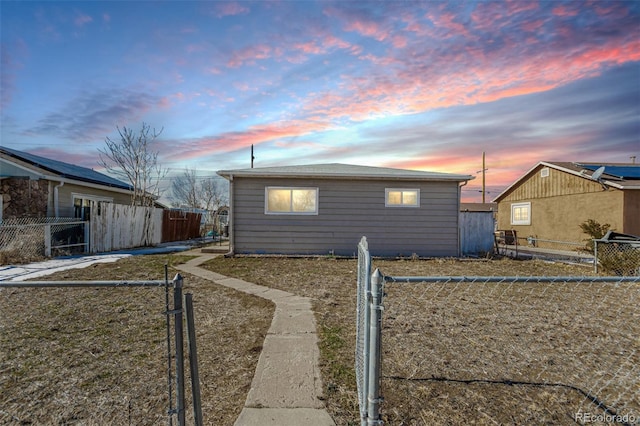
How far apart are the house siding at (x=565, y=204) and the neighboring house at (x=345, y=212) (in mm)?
6552

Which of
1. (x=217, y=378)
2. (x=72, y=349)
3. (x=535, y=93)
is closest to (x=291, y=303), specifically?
(x=217, y=378)

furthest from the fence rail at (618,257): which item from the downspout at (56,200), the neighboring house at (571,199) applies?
the downspout at (56,200)

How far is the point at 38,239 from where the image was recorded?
34.6ft

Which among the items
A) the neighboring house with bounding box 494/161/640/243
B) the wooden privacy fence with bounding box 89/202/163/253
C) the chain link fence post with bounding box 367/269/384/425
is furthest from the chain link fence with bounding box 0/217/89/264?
the neighboring house with bounding box 494/161/640/243

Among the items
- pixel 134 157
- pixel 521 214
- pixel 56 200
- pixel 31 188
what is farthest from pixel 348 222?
pixel 521 214

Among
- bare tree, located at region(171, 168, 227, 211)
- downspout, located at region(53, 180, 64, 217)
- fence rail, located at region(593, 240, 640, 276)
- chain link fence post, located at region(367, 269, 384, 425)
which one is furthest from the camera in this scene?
bare tree, located at region(171, 168, 227, 211)

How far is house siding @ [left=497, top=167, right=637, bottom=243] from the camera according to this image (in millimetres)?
14211

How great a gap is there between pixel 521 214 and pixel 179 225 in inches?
842

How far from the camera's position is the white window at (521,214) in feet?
61.9

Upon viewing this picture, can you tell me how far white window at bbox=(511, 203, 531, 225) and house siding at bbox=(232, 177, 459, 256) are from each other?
1011cm

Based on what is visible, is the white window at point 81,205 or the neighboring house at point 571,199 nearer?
the neighboring house at point 571,199

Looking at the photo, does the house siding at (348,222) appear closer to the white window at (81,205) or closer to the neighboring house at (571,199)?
the neighboring house at (571,199)

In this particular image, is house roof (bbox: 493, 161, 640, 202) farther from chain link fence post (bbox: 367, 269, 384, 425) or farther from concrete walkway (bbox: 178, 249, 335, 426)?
chain link fence post (bbox: 367, 269, 384, 425)

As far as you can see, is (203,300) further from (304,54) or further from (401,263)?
(304,54)
